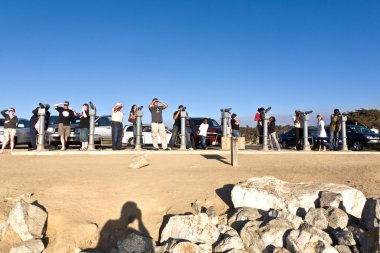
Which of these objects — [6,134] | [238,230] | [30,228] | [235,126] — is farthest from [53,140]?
[238,230]

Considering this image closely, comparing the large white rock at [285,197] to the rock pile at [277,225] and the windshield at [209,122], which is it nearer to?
the rock pile at [277,225]

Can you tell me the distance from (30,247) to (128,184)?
257cm

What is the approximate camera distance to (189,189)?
24.1 feet

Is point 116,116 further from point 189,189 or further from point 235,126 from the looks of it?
point 189,189

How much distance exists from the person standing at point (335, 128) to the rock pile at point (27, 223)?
43.3ft

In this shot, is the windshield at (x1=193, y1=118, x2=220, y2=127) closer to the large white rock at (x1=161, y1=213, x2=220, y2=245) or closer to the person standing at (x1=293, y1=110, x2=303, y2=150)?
the person standing at (x1=293, y1=110, x2=303, y2=150)

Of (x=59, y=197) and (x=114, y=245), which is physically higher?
(x=59, y=197)

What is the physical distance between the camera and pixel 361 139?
18266 mm

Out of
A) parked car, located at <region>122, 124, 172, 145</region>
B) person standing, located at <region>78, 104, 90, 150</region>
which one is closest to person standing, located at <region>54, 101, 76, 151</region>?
person standing, located at <region>78, 104, 90, 150</region>

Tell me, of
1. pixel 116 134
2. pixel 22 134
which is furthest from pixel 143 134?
pixel 116 134

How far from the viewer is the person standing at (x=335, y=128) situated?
16.0m

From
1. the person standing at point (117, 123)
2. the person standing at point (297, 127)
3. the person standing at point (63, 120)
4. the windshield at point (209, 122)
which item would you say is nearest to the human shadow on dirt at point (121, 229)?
the person standing at point (117, 123)

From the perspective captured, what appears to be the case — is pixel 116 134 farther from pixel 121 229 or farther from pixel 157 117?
pixel 121 229

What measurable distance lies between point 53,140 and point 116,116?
5.16 metres
